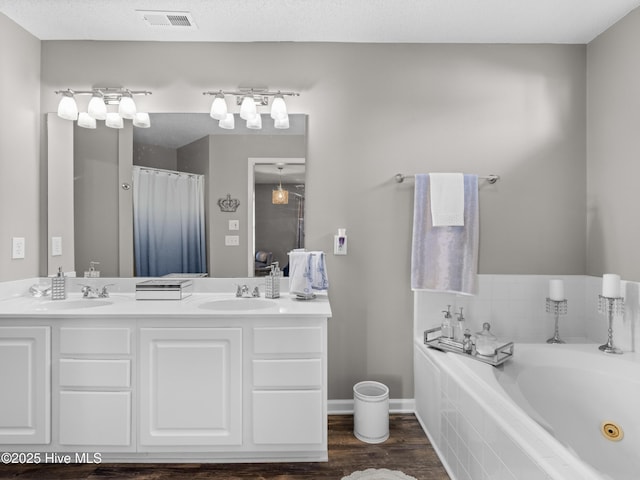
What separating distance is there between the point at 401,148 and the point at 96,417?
222cm

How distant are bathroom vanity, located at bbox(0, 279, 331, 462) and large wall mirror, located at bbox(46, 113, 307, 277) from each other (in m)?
0.58

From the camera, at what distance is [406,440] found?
213 cm

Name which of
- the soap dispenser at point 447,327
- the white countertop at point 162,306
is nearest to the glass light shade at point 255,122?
the white countertop at point 162,306

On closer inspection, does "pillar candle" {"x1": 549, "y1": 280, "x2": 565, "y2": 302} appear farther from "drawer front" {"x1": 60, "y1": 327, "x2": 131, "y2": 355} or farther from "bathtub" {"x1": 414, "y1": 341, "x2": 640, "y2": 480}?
"drawer front" {"x1": 60, "y1": 327, "x2": 131, "y2": 355}

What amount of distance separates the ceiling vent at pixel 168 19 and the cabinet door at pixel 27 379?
174 centimetres

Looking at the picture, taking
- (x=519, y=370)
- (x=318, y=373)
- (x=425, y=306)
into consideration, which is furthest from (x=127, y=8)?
(x=519, y=370)

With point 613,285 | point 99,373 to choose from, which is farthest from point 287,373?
point 613,285

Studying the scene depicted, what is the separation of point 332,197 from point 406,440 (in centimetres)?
147

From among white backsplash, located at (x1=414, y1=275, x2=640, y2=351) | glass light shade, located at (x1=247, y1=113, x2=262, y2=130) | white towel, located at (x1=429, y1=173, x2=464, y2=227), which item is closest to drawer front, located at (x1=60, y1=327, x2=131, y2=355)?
glass light shade, located at (x1=247, y1=113, x2=262, y2=130)

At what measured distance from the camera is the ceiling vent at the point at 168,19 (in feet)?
6.97

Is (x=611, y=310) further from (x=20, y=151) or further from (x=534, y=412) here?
(x=20, y=151)

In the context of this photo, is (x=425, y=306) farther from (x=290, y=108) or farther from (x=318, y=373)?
(x=290, y=108)

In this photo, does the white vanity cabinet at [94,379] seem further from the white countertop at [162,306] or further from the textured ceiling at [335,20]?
the textured ceiling at [335,20]

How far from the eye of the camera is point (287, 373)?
1860 millimetres
